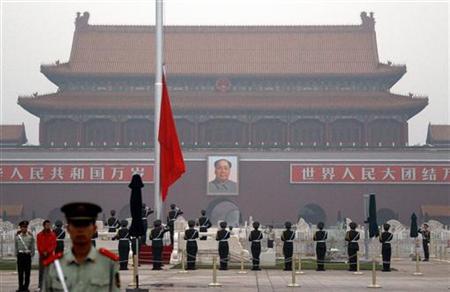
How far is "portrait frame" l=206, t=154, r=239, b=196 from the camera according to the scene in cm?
3803

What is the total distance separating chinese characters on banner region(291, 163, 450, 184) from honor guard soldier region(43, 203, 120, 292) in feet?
114

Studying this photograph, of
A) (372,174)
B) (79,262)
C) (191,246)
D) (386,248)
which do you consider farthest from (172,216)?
(372,174)

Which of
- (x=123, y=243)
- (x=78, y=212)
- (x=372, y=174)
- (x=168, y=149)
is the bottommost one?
(x=123, y=243)

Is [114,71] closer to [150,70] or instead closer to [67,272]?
[150,70]

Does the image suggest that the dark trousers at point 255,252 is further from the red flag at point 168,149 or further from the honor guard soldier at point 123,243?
the honor guard soldier at point 123,243

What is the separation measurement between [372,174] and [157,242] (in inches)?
910

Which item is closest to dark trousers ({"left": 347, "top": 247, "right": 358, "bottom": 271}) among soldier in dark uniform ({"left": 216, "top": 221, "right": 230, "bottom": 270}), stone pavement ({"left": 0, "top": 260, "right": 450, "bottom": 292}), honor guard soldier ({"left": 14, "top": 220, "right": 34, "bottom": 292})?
stone pavement ({"left": 0, "top": 260, "right": 450, "bottom": 292})

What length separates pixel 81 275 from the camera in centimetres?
404

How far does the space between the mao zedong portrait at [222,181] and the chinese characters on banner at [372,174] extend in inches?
112

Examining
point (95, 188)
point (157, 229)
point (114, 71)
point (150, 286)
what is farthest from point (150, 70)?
point (150, 286)

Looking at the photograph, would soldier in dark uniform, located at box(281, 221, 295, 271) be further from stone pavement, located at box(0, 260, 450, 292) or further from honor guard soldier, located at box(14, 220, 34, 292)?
honor guard soldier, located at box(14, 220, 34, 292)

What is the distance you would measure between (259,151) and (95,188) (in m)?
Result: 7.62

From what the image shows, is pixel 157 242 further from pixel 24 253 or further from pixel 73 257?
pixel 73 257

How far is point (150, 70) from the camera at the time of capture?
140ft
